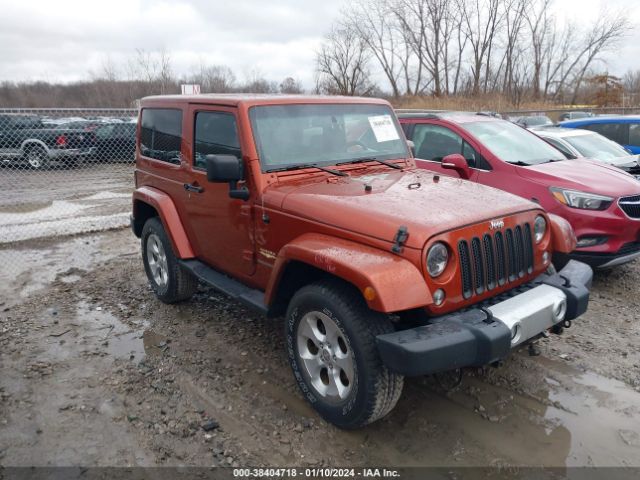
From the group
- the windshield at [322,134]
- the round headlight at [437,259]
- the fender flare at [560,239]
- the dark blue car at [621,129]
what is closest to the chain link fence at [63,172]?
the windshield at [322,134]

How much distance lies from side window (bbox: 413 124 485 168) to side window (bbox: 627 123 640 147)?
6.11 meters

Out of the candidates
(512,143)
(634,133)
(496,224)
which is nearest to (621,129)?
(634,133)

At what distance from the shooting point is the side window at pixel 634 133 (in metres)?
10.2

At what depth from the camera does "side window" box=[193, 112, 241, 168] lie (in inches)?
151

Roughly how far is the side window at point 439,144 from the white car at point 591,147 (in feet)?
7.58

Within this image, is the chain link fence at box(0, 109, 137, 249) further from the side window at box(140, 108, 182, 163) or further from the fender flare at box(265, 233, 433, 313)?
the fender flare at box(265, 233, 433, 313)

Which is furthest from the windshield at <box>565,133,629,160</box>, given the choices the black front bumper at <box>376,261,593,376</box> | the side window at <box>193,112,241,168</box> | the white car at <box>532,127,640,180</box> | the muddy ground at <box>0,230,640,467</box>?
the black front bumper at <box>376,261,593,376</box>

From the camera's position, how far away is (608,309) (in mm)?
4895

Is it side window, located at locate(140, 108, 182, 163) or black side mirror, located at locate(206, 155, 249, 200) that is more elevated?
side window, located at locate(140, 108, 182, 163)

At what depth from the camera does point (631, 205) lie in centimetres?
527

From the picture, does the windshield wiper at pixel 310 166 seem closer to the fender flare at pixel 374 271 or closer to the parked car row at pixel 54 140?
the fender flare at pixel 374 271

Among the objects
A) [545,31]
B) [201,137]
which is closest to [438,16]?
[545,31]

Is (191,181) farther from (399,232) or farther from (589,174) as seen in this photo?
(589,174)

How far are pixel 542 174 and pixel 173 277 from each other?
3.98 metres
